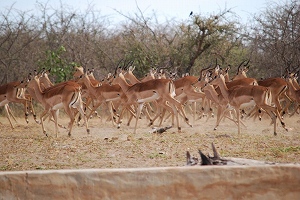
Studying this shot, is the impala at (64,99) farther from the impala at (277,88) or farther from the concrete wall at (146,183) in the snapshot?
the concrete wall at (146,183)

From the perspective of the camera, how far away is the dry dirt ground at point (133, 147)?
27.6ft

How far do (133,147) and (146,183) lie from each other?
16.1ft

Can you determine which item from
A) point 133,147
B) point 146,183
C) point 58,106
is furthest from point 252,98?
point 146,183

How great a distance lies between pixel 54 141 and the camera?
1066 centimetres

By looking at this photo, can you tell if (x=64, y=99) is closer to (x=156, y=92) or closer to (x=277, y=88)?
(x=156, y=92)

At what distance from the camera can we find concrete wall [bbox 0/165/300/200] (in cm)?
469

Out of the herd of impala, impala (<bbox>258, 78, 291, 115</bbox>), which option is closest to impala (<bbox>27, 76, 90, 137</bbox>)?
the herd of impala

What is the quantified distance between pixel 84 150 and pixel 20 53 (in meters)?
13.4

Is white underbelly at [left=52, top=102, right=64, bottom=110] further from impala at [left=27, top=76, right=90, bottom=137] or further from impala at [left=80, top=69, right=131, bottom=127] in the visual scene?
impala at [left=80, top=69, right=131, bottom=127]

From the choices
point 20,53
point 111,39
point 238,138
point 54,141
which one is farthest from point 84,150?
point 111,39

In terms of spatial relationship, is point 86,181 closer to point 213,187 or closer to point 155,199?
point 155,199

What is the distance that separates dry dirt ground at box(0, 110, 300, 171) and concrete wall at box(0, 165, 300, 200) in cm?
332

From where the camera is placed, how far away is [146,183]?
473 cm

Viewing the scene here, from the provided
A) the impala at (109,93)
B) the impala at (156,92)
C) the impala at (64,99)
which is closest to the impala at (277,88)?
the impala at (156,92)
